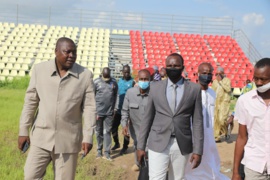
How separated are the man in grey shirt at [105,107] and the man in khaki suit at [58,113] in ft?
11.1

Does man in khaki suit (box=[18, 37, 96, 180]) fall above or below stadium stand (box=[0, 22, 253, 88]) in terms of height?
below

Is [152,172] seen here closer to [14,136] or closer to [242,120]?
[242,120]

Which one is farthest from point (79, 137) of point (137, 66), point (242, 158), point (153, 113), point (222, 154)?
point (137, 66)

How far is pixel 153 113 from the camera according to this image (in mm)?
3943

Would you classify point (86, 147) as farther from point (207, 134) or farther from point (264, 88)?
point (207, 134)

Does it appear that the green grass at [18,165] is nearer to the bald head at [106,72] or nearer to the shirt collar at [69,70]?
the bald head at [106,72]

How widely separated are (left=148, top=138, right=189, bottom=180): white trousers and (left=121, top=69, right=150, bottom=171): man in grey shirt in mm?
1845

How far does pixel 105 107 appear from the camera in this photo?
7172 millimetres

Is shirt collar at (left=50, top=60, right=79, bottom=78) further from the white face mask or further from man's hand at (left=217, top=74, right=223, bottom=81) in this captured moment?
man's hand at (left=217, top=74, right=223, bottom=81)

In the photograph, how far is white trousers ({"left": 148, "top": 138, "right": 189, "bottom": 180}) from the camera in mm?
3809

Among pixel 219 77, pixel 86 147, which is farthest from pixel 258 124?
pixel 219 77

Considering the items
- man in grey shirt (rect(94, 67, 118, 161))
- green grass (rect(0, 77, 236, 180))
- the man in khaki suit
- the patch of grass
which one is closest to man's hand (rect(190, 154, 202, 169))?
the man in khaki suit

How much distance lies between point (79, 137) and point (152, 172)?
0.83 meters

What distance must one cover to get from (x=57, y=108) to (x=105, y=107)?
11.7ft
